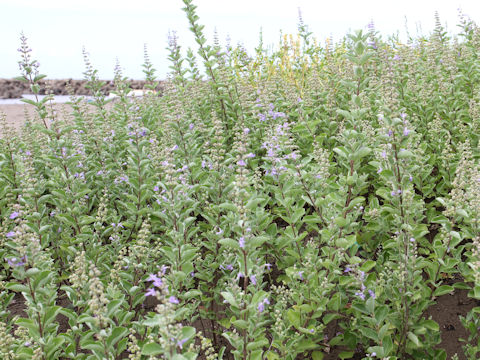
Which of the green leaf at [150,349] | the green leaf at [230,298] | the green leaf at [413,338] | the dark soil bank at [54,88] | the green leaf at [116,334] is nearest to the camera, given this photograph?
the green leaf at [150,349]

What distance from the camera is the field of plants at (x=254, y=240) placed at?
2.65 metres

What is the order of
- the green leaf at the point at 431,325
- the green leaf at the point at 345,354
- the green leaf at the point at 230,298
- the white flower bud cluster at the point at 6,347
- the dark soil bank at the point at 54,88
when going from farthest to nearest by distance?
the dark soil bank at the point at 54,88, the green leaf at the point at 345,354, the green leaf at the point at 431,325, the white flower bud cluster at the point at 6,347, the green leaf at the point at 230,298

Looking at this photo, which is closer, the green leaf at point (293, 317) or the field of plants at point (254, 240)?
the field of plants at point (254, 240)

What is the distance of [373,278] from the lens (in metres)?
3.12

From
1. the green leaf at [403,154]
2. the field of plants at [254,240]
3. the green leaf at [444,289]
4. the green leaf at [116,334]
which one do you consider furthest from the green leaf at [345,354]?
the green leaf at [116,334]

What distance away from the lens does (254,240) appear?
2465 millimetres

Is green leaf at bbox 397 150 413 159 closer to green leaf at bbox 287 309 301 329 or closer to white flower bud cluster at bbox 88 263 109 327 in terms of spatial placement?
green leaf at bbox 287 309 301 329

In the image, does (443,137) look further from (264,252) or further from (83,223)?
(83,223)

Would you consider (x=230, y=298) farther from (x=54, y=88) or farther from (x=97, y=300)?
(x=54, y=88)

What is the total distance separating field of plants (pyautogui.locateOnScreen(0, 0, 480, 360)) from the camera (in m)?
2.65

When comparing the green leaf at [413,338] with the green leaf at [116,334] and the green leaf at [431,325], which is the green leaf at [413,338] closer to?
the green leaf at [431,325]

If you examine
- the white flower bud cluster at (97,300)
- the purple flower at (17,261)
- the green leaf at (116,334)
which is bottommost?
the green leaf at (116,334)

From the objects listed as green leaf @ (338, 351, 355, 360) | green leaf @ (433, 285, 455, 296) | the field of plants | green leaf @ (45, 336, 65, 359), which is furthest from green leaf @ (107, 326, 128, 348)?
green leaf @ (433, 285, 455, 296)

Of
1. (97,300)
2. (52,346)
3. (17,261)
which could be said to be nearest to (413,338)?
(97,300)
